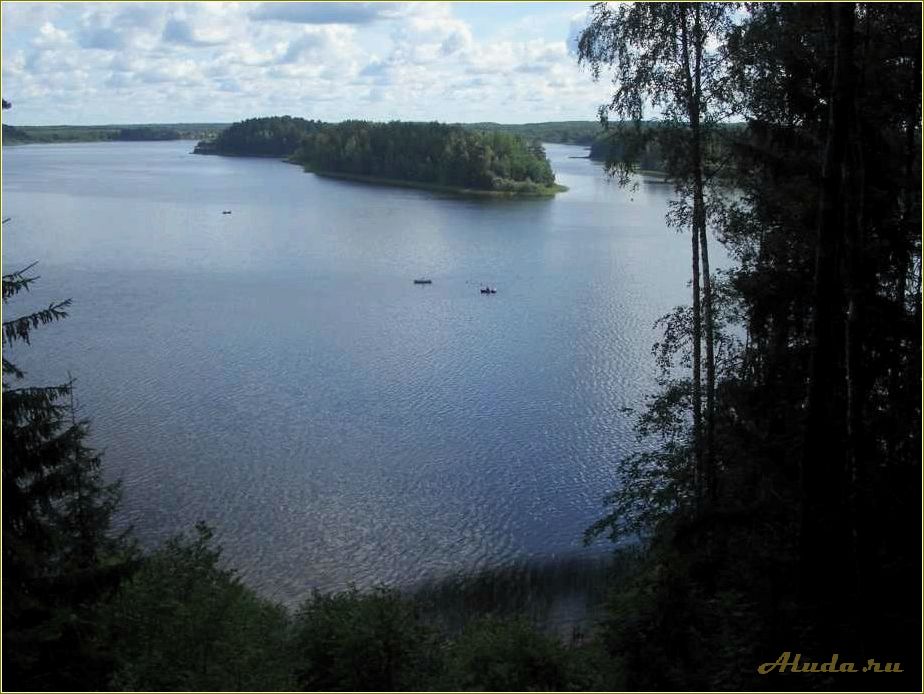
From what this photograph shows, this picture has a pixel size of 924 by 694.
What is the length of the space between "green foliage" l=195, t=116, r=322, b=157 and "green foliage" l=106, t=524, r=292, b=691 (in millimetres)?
114233

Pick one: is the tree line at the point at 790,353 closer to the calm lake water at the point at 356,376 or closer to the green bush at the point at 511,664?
the green bush at the point at 511,664

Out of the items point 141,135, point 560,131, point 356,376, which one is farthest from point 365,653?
point 141,135

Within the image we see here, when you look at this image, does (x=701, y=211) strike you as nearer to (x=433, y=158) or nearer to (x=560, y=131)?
(x=433, y=158)

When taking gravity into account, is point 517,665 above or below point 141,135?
below

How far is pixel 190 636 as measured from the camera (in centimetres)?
791

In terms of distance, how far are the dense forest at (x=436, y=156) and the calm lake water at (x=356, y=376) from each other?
20.2 m

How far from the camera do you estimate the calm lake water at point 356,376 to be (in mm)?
16156

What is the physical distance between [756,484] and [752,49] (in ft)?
14.4

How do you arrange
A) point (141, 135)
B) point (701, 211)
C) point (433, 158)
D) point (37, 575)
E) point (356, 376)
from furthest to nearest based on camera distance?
1. point (141, 135)
2. point (433, 158)
3. point (356, 376)
4. point (701, 211)
5. point (37, 575)

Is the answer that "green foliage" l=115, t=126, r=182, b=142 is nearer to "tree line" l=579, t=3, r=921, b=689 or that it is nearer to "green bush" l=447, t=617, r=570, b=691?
"tree line" l=579, t=3, r=921, b=689

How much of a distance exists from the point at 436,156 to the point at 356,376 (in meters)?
56.5

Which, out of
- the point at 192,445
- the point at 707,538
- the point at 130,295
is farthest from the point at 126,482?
the point at 130,295

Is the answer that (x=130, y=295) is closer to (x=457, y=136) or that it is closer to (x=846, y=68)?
(x=846, y=68)

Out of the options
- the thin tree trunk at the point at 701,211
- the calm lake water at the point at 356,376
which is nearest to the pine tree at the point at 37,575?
the thin tree trunk at the point at 701,211
